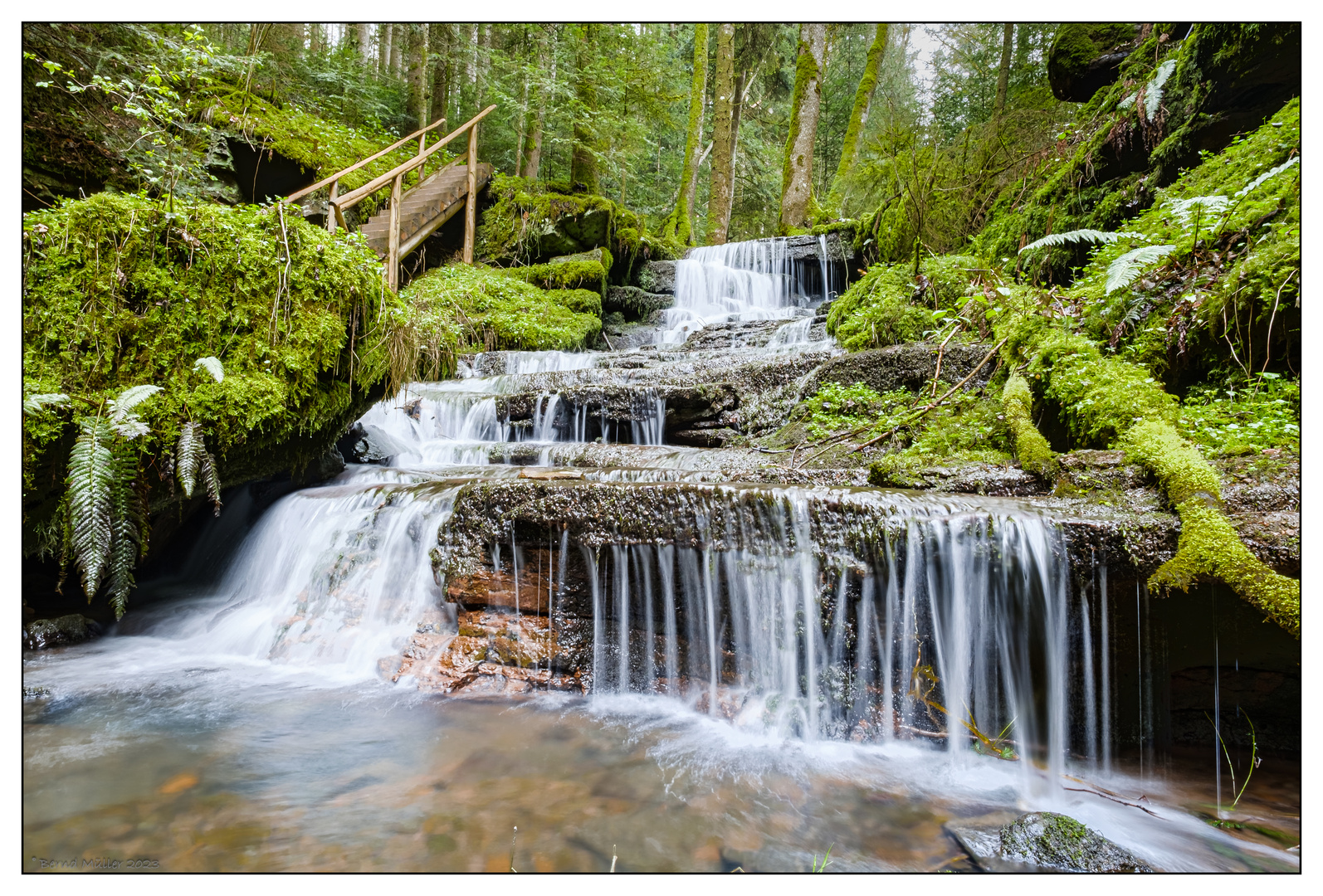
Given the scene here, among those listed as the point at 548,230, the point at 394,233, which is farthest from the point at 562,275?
the point at 394,233

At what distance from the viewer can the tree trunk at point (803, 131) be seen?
45.8 feet

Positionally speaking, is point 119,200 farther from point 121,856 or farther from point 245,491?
point 121,856

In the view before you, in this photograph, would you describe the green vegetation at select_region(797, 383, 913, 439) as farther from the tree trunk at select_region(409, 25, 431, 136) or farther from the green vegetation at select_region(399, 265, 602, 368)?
the tree trunk at select_region(409, 25, 431, 136)

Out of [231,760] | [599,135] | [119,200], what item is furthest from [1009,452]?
[599,135]

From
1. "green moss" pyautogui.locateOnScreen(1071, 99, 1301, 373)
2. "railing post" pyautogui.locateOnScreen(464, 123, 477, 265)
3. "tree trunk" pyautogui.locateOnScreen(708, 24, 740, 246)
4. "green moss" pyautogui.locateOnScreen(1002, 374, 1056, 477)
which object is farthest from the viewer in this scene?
"tree trunk" pyautogui.locateOnScreen(708, 24, 740, 246)

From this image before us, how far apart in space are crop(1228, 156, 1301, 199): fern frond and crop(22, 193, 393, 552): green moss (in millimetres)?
6300

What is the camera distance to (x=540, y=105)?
45.3ft

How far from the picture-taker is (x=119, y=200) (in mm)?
3350

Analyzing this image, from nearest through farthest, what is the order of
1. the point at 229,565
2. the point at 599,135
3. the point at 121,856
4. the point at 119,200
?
1. the point at 121,856
2. the point at 119,200
3. the point at 229,565
4. the point at 599,135

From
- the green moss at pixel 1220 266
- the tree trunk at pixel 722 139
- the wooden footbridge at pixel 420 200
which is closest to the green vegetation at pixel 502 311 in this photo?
the wooden footbridge at pixel 420 200

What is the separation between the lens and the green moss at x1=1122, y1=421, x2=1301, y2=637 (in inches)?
94.1

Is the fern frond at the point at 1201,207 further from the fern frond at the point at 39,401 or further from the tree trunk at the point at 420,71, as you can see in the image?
the tree trunk at the point at 420,71

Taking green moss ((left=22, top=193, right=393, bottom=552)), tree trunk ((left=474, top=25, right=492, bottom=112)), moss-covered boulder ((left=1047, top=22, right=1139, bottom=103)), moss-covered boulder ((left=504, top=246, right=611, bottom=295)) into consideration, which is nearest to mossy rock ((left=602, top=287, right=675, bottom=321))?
moss-covered boulder ((left=504, top=246, right=611, bottom=295))

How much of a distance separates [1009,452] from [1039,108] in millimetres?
7744
